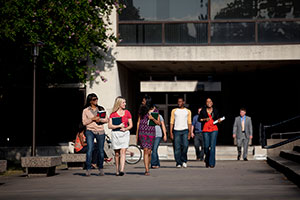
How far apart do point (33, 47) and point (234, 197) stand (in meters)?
8.84

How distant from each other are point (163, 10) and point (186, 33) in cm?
136

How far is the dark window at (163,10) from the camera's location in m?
24.3

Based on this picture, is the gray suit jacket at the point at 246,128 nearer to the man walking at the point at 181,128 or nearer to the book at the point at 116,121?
the man walking at the point at 181,128

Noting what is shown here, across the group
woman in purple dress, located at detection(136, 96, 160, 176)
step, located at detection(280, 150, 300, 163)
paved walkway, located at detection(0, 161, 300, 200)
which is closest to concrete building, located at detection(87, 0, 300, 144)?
step, located at detection(280, 150, 300, 163)

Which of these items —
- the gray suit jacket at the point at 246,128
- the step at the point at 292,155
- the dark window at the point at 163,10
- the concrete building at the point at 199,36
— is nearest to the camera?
the step at the point at 292,155

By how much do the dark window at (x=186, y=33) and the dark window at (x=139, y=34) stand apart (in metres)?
0.40

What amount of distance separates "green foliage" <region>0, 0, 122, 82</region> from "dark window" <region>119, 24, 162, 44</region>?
278 cm

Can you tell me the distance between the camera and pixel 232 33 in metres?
24.0

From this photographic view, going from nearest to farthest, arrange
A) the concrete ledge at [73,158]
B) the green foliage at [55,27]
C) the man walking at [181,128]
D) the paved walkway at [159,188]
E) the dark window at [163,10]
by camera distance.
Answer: the paved walkway at [159,188], the man walking at [181,128], the concrete ledge at [73,158], the green foliage at [55,27], the dark window at [163,10]

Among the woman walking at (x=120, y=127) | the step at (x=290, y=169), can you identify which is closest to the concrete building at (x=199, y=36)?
the step at (x=290, y=169)

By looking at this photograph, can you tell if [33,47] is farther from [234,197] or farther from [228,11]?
[228,11]

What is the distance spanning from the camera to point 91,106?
538 inches

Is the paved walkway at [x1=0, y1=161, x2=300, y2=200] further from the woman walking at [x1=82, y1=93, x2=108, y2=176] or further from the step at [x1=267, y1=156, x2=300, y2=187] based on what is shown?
the woman walking at [x1=82, y1=93, x2=108, y2=176]

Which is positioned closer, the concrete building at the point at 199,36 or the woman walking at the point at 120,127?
the woman walking at the point at 120,127
